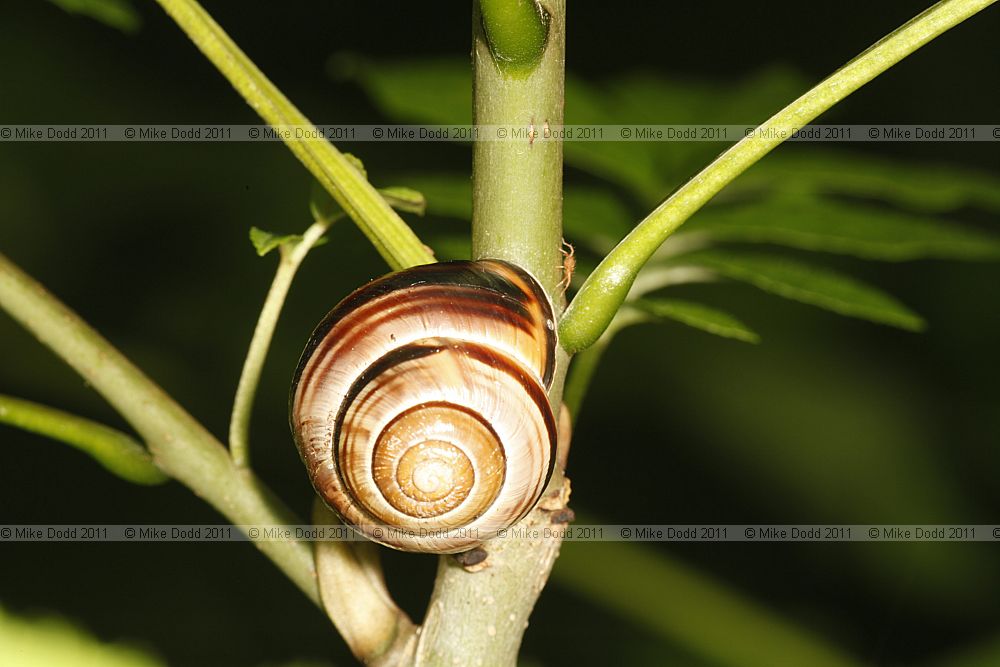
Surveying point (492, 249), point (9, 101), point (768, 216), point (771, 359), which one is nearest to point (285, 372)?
point (9, 101)

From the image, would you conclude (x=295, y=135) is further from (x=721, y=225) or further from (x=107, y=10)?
(x=721, y=225)

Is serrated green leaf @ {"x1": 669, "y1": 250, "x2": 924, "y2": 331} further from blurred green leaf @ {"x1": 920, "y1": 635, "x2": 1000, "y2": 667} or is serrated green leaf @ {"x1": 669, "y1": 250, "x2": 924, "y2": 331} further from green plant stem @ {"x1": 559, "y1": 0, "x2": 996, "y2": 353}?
blurred green leaf @ {"x1": 920, "y1": 635, "x2": 1000, "y2": 667}

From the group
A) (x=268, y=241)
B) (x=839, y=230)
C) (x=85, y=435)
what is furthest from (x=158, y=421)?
(x=839, y=230)

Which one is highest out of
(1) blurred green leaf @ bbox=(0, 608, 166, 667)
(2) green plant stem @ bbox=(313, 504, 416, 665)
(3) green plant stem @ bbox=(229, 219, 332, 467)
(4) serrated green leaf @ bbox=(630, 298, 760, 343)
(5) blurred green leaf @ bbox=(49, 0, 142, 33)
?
(5) blurred green leaf @ bbox=(49, 0, 142, 33)

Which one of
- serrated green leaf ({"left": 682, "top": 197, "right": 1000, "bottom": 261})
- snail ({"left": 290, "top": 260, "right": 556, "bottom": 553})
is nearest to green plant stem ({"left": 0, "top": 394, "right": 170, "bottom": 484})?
snail ({"left": 290, "top": 260, "right": 556, "bottom": 553})

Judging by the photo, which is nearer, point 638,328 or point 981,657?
point 981,657

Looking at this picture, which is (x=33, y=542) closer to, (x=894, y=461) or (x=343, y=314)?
(x=343, y=314)
